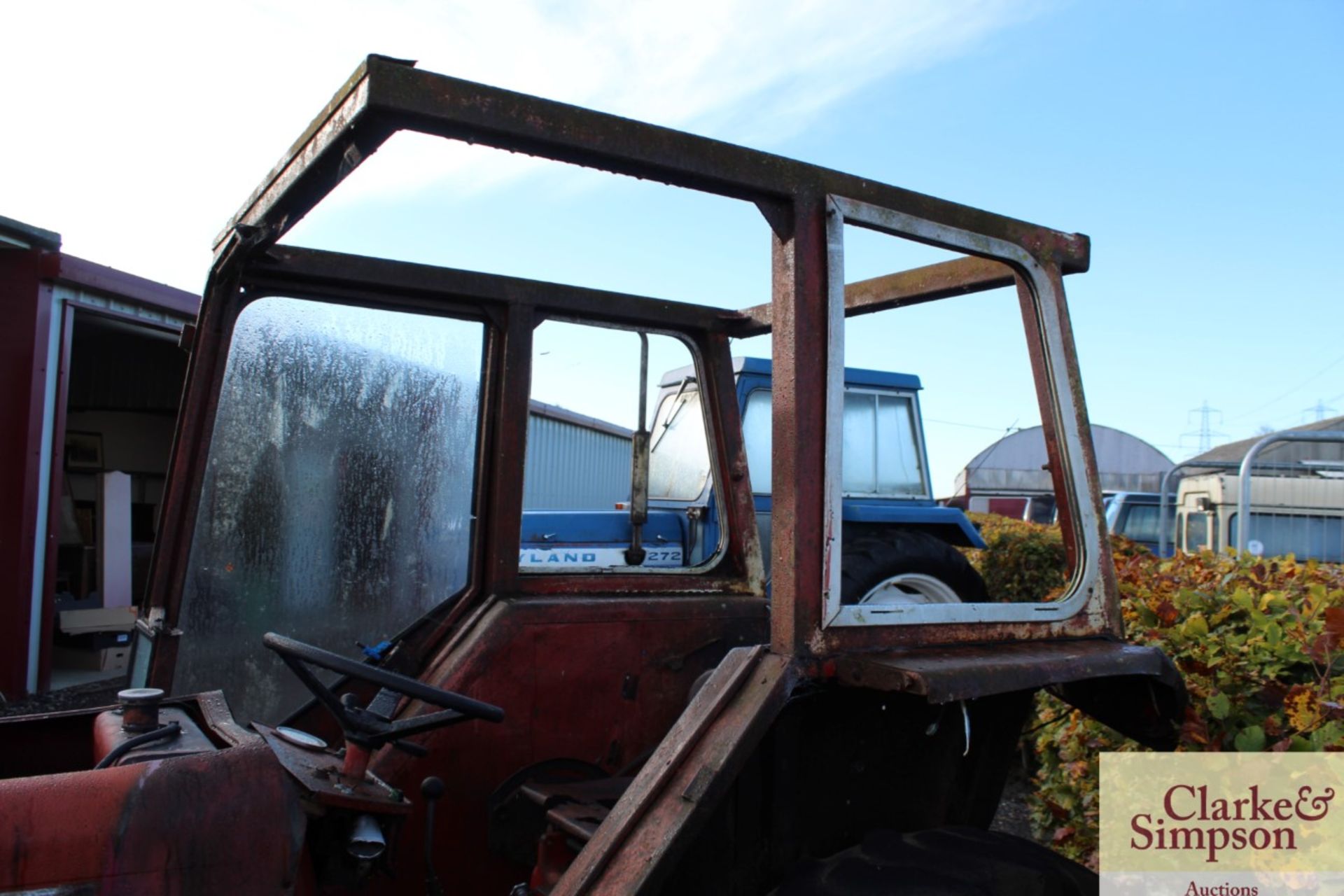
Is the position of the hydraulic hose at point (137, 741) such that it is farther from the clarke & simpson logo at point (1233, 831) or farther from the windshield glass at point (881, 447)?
the windshield glass at point (881, 447)

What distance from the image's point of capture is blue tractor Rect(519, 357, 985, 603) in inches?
223

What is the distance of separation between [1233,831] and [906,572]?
3.74m

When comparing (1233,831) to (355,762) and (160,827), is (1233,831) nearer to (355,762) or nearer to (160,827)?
(355,762)

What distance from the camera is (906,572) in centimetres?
614

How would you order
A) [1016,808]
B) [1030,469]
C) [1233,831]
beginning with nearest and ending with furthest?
[1233,831] < [1016,808] < [1030,469]

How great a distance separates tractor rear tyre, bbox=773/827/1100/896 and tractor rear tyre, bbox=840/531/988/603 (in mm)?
3602

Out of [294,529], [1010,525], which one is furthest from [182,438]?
[1010,525]

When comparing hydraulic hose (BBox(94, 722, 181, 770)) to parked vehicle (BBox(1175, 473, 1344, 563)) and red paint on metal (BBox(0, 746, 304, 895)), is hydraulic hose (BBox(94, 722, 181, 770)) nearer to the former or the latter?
red paint on metal (BBox(0, 746, 304, 895))

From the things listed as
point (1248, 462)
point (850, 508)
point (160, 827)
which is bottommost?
point (160, 827)

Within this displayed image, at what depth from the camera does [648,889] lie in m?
1.63

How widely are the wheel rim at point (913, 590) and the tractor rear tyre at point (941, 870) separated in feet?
12.4

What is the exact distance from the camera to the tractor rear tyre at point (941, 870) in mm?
1818

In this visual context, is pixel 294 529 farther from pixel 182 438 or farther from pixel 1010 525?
pixel 1010 525

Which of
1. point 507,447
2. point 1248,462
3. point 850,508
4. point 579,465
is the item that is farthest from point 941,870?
point 579,465
